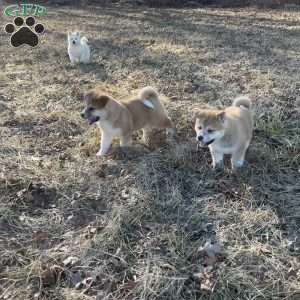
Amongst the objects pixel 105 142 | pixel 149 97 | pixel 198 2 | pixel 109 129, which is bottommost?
pixel 105 142

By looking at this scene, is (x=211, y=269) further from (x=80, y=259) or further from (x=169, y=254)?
(x=80, y=259)

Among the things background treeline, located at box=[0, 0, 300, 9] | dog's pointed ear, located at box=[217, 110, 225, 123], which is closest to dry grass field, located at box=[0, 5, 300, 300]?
dog's pointed ear, located at box=[217, 110, 225, 123]

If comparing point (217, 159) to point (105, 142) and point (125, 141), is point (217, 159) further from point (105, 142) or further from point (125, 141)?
point (105, 142)

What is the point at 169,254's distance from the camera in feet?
10.7

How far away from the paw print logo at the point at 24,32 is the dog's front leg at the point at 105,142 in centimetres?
555

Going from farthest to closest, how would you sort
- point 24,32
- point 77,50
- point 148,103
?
point 24,32
point 77,50
point 148,103

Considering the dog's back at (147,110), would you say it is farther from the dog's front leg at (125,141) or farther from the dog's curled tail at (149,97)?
the dog's front leg at (125,141)

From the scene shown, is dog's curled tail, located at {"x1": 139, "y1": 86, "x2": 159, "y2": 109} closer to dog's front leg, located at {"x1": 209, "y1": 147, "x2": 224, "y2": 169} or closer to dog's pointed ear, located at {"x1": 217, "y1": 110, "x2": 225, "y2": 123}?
dog's front leg, located at {"x1": 209, "y1": 147, "x2": 224, "y2": 169}

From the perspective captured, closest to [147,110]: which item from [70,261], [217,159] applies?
[217,159]

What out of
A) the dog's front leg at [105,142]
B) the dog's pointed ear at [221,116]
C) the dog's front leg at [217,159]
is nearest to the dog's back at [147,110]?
the dog's front leg at [105,142]

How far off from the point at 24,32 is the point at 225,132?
748 cm

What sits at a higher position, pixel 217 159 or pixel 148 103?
pixel 148 103

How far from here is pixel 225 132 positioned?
3.94m

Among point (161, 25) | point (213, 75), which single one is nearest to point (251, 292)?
point (213, 75)
